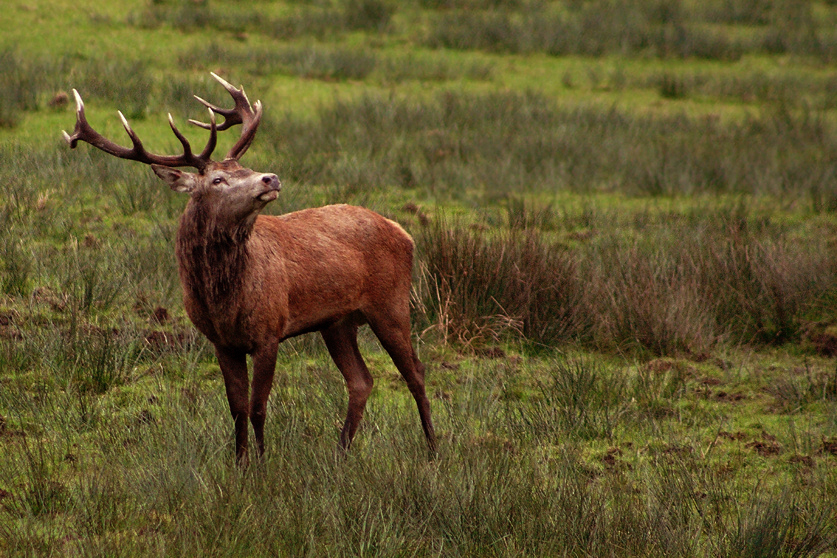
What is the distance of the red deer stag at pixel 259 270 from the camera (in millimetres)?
4543

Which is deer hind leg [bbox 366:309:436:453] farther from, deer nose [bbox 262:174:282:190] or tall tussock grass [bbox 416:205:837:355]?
tall tussock grass [bbox 416:205:837:355]

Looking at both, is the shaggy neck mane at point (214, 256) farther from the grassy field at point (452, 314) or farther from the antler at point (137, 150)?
the grassy field at point (452, 314)

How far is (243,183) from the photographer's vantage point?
175 inches

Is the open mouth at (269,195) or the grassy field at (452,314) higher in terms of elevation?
the open mouth at (269,195)

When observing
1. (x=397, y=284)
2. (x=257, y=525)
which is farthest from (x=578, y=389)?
(x=257, y=525)

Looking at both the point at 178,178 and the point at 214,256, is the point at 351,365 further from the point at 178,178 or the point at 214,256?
the point at 178,178

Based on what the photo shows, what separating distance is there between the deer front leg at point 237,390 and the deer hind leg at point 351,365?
770mm

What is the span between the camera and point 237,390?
15.6 ft

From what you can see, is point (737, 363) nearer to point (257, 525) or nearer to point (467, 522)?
point (467, 522)

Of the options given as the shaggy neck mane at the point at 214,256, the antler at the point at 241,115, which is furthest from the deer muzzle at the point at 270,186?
the antler at the point at 241,115

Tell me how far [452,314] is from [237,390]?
9.44ft

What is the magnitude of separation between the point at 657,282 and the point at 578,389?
2220mm

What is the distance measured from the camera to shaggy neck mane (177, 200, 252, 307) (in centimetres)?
455

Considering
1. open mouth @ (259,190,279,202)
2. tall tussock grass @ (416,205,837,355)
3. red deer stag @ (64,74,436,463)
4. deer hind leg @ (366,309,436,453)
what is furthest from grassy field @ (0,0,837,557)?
open mouth @ (259,190,279,202)
